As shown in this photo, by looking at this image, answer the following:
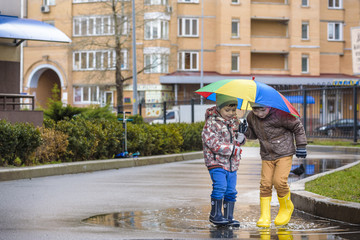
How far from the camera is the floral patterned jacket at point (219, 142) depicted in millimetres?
7281

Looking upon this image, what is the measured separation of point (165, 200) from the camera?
31.8ft

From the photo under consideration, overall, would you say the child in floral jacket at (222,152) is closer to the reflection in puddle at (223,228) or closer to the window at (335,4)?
the reflection in puddle at (223,228)

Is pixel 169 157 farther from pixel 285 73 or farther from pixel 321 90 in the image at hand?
pixel 285 73

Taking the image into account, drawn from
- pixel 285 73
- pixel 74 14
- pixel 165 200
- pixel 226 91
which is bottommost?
pixel 165 200

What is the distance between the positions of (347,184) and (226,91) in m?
4.01

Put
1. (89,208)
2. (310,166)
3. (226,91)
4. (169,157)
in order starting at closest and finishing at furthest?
(226,91)
(89,208)
(310,166)
(169,157)

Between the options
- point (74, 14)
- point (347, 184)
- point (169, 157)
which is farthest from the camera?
point (74, 14)

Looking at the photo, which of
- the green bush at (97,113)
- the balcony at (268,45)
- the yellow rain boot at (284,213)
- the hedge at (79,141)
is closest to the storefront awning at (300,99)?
the hedge at (79,141)

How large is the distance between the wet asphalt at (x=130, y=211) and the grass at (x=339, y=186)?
25.2 inches

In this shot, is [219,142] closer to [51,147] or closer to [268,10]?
[51,147]

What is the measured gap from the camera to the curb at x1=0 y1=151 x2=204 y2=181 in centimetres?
1264

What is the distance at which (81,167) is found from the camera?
14.6 m

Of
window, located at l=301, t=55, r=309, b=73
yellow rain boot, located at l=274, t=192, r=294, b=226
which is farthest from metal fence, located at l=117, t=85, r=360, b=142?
window, located at l=301, t=55, r=309, b=73

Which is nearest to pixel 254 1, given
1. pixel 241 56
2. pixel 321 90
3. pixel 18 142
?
pixel 241 56
